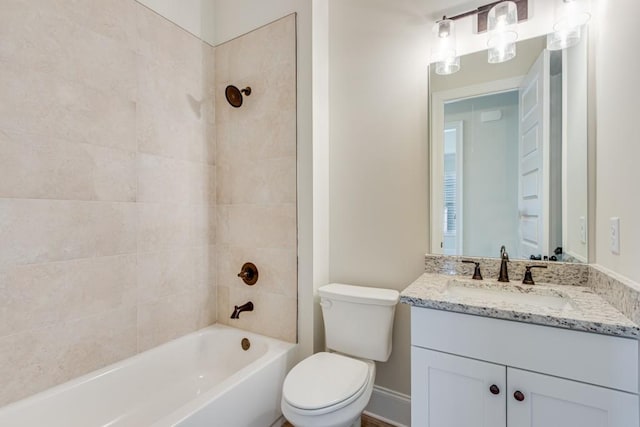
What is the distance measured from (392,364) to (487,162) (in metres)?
1.24

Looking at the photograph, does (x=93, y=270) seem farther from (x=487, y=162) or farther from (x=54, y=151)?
(x=487, y=162)

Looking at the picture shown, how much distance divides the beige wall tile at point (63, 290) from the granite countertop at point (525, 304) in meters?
1.43

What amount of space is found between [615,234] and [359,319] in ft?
3.66

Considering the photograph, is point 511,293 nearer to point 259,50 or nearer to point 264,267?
point 264,267

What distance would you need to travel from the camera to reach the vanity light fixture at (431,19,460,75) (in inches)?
61.1

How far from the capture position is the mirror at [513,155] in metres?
1.36

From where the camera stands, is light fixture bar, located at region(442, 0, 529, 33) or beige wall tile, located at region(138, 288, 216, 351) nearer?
light fixture bar, located at region(442, 0, 529, 33)

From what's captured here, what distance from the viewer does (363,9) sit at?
1.82 m

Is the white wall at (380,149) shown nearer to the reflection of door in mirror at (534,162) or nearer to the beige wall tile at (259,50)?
the beige wall tile at (259,50)

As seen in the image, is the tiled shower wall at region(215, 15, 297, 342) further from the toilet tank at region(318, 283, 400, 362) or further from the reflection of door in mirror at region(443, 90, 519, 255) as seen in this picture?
the reflection of door in mirror at region(443, 90, 519, 255)

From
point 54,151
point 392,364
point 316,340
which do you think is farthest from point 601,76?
point 54,151

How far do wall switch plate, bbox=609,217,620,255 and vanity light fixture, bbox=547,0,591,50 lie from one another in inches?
32.0

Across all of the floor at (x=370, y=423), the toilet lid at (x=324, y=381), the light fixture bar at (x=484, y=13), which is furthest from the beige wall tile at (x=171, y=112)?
the floor at (x=370, y=423)

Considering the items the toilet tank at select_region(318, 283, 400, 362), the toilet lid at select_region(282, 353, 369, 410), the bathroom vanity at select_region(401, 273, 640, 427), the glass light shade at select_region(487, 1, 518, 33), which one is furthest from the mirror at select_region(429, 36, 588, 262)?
the toilet lid at select_region(282, 353, 369, 410)
